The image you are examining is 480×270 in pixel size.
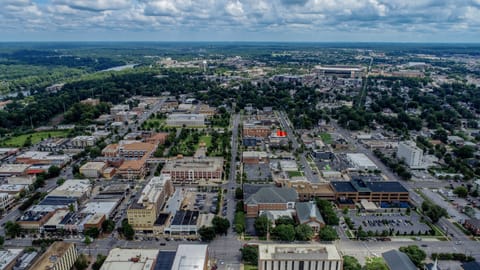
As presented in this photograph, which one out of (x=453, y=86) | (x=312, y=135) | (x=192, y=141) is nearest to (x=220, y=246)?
(x=192, y=141)

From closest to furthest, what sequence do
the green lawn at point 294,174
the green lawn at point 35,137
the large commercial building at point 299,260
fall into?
the large commercial building at point 299,260 < the green lawn at point 294,174 < the green lawn at point 35,137

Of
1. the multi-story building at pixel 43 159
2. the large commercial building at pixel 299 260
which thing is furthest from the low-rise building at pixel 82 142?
the large commercial building at pixel 299 260

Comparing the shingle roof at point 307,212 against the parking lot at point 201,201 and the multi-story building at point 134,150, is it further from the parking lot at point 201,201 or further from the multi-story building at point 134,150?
the multi-story building at point 134,150

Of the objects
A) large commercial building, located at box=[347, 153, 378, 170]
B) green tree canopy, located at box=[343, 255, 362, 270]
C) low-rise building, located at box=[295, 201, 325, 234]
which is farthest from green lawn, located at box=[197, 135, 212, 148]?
green tree canopy, located at box=[343, 255, 362, 270]

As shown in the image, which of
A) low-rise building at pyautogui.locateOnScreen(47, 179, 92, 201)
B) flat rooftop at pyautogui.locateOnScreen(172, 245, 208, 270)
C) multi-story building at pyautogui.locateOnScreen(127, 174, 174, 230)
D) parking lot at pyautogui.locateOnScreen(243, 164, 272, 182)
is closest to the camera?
flat rooftop at pyautogui.locateOnScreen(172, 245, 208, 270)

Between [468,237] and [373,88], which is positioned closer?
[468,237]

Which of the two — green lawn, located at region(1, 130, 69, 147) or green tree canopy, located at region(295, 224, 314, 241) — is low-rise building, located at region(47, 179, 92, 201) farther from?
green lawn, located at region(1, 130, 69, 147)

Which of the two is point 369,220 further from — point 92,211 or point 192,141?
point 192,141
